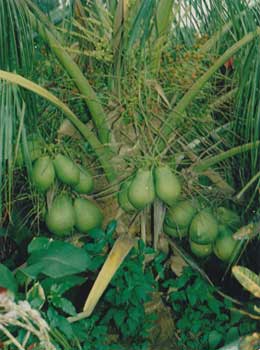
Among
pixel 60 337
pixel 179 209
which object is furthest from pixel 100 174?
pixel 60 337

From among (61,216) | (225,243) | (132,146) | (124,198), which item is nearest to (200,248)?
(225,243)

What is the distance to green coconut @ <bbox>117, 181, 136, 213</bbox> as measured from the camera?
10.2 ft

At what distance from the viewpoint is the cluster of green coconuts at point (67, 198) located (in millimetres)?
3016

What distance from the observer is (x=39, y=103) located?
3258 millimetres

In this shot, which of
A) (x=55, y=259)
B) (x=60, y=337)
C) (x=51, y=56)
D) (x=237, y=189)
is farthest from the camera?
(x=237, y=189)

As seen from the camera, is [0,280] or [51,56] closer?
[0,280]

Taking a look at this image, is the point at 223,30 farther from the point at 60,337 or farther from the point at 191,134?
the point at 60,337

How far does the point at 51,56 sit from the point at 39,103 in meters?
0.21

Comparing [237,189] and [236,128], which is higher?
[236,128]

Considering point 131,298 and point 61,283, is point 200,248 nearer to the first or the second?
point 131,298

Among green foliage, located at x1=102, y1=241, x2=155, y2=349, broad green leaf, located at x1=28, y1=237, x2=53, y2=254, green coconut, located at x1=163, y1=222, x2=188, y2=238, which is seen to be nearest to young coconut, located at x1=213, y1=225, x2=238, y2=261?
green coconut, located at x1=163, y1=222, x2=188, y2=238

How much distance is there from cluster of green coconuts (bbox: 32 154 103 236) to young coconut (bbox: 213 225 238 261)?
513 mm

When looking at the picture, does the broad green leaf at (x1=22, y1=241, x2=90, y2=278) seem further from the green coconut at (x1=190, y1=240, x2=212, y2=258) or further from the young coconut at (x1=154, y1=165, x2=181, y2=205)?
the green coconut at (x1=190, y1=240, x2=212, y2=258)

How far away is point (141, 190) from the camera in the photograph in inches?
116
